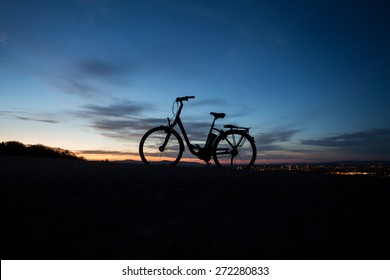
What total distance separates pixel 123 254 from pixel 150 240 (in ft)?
0.63

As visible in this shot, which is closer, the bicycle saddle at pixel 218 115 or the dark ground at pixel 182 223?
the dark ground at pixel 182 223

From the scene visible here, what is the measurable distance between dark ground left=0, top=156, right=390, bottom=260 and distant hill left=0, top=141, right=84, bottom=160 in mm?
9742

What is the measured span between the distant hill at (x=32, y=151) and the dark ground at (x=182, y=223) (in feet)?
32.0

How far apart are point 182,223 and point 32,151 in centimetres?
1238

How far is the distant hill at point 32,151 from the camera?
11586 millimetres

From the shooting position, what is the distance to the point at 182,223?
1858 mm

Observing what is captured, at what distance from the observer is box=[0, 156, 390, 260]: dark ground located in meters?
1.47

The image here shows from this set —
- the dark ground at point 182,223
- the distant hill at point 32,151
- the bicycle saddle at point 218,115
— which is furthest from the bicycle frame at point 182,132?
the distant hill at point 32,151

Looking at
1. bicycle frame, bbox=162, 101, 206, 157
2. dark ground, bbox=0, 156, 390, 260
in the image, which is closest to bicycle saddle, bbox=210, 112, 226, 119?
bicycle frame, bbox=162, 101, 206, 157

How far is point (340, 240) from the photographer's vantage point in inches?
67.4

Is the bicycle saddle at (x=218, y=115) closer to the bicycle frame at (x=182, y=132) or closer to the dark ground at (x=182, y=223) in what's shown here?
the bicycle frame at (x=182, y=132)

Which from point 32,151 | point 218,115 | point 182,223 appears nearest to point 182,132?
point 218,115

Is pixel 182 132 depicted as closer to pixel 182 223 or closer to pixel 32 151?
pixel 182 223

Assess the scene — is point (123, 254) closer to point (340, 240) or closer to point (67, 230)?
point (67, 230)
